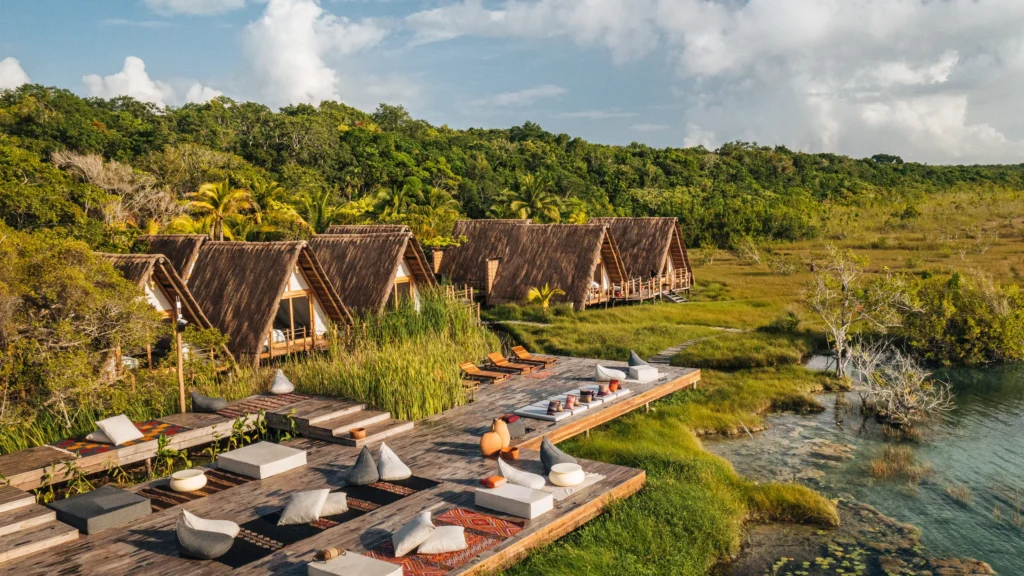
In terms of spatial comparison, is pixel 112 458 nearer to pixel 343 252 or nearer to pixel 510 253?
pixel 343 252

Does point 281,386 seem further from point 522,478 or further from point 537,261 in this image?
point 537,261

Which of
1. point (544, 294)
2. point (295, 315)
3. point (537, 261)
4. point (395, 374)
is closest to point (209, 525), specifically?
point (395, 374)

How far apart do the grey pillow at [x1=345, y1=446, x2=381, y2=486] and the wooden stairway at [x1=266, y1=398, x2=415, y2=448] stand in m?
1.71

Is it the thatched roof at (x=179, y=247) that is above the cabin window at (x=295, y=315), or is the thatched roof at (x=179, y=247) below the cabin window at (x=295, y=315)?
above

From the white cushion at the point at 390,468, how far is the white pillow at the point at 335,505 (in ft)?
3.15

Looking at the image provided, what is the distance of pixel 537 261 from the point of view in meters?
28.5

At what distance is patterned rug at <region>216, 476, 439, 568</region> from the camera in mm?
7801

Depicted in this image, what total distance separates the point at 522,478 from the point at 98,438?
20.5 ft

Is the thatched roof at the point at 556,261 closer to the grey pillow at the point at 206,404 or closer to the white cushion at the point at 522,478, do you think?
the grey pillow at the point at 206,404

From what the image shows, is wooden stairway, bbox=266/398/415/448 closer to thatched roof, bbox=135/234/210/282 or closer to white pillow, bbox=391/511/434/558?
white pillow, bbox=391/511/434/558

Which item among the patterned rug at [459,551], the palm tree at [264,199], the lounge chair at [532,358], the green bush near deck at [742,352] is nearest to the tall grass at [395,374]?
the lounge chair at [532,358]

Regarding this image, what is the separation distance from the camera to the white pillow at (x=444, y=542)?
24.6 feet

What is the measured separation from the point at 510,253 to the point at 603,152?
1423 inches

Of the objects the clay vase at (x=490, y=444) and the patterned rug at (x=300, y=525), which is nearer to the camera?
the patterned rug at (x=300, y=525)
